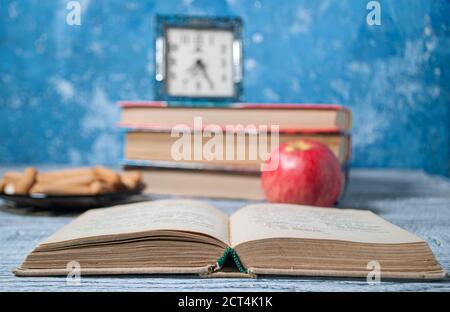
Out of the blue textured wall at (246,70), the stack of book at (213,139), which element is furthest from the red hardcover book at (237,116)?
the blue textured wall at (246,70)

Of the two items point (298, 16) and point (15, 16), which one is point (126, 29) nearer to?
point (15, 16)

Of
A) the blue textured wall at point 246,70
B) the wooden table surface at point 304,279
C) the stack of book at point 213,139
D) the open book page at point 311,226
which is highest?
the blue textured wall at point 246,70

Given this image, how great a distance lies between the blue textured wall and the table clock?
103 mm

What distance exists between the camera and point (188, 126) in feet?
3.08

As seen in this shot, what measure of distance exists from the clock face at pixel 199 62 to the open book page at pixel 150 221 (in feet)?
2.71

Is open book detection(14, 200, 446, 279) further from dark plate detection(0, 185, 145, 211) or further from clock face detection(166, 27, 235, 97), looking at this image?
clock face detection(166, 27, 235, 97)

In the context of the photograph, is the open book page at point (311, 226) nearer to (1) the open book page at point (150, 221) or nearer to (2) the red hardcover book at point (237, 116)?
(1) the open book page at point (150, 221)

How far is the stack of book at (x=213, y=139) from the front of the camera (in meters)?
0.91

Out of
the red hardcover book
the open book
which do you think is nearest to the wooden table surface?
the open book

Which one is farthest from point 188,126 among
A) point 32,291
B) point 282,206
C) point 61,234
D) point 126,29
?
point 126,29

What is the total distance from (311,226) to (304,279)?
0.09 meters

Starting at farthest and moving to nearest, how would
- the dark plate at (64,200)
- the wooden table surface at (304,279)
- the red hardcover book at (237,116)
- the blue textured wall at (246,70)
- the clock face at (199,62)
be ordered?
the blue textured wall at (246,70)
the clock face at (199,62)
the red hardcover book at (237,116)
the dark plate at (64,200)
the wooden table surface at (304,279)

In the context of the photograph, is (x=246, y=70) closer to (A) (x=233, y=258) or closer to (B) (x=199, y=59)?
(B) (x=199, y=59)
